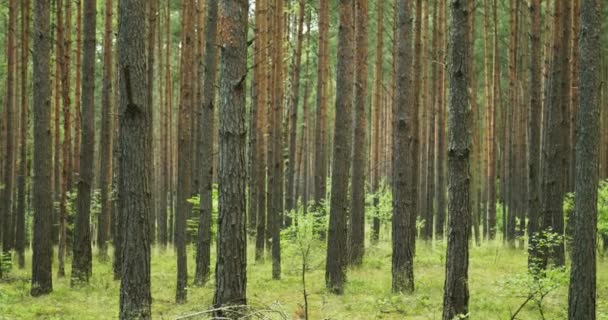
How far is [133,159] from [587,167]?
5182 mm

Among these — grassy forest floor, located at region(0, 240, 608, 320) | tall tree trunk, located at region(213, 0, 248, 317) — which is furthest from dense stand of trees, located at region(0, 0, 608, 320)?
grassy forest floor, located at region(0, 240, 608, 320)

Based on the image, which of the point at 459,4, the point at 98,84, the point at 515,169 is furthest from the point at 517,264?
the point at 98,84

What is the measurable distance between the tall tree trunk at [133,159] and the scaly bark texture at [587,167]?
499 cm

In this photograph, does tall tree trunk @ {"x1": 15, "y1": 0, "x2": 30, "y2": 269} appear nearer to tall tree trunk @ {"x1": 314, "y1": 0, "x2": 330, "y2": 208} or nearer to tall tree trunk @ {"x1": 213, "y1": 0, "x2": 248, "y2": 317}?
tall tree trunk @ {"x1": 314, "y1": 0, "x2": 330, "y2": 208}

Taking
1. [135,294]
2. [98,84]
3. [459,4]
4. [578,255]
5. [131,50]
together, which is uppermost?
[98,84]

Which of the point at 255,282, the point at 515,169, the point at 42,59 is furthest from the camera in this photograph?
the point at 515,169

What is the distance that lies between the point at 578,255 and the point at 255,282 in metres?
7.46

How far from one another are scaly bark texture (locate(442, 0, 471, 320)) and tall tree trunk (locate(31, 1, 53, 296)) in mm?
7702

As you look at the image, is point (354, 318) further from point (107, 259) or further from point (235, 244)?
point (107, 259)

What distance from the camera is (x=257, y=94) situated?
14797mm

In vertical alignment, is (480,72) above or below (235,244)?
above

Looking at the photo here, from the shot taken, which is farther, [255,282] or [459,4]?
[255,282]

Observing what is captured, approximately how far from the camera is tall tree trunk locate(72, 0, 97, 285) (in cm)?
1249

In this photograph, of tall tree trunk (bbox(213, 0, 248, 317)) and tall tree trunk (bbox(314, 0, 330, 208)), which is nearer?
tall tree trunk (bbox(213, 0, 248, 317))
